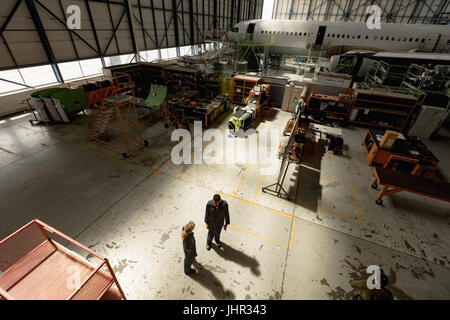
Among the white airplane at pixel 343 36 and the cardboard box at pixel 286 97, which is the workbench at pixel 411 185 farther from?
the white airplane at pixel 343 36

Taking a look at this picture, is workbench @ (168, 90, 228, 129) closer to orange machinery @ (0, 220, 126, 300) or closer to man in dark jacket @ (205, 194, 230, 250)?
man in dark jacket @ (205, 194, 230, 250)

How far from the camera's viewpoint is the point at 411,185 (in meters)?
7.28

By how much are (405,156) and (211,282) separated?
10023 mm

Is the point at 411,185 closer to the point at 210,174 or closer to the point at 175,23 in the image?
the point at 210,174

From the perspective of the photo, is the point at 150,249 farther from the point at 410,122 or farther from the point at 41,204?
the point at 410,122

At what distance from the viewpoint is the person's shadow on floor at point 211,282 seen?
190 inches

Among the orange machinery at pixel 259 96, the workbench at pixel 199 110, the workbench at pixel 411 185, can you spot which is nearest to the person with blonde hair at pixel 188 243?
the workbench at pixel 411 185

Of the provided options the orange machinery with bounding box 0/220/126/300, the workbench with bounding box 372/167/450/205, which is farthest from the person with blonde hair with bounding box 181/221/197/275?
the workbench with bounding box 372/167/450/205

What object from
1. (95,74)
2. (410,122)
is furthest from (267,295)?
(95,74)

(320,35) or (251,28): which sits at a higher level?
(251,28)

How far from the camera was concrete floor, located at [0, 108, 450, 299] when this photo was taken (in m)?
5.17

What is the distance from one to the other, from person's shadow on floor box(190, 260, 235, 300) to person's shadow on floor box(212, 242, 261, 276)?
65 cm

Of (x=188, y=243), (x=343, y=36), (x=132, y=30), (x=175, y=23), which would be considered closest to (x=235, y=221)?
(x=188, y=243)
